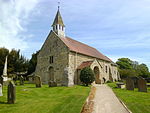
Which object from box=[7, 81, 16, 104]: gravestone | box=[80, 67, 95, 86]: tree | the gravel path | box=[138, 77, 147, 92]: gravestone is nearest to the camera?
the gravel path

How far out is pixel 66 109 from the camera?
8.75 meters

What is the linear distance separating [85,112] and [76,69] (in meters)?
20.5

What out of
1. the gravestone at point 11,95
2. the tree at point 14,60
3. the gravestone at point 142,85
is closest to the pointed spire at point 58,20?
the tree at point 14,60

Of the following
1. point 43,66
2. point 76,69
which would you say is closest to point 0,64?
point 43,66

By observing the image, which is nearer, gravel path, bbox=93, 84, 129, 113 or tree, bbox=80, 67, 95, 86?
gravel path, bbox=93, 84, 129, 113

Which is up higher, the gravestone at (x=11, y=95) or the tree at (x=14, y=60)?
the tree at (x=14, y=60)

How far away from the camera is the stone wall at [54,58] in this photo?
2877 cm

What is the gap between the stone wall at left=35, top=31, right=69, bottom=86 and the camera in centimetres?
2877

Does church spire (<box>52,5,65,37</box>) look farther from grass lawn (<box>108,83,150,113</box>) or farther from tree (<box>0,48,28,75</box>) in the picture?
grass lawn (<box>108,83,150,113</box>)

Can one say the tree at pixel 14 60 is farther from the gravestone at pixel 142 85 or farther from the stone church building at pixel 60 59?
the gravestone at pixel 142 85

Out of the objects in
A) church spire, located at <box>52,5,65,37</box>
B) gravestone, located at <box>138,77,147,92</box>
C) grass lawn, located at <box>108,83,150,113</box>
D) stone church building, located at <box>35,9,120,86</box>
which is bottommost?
grass lawn, located at <box>108,83,150,113</box>

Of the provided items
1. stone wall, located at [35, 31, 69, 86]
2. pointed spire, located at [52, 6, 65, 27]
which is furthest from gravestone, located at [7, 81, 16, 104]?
pointed spire, located at [52, 6, 65, 27]

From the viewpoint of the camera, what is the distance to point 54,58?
30.6 metres

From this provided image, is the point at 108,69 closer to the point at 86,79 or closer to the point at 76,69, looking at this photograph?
the point at 76,69
